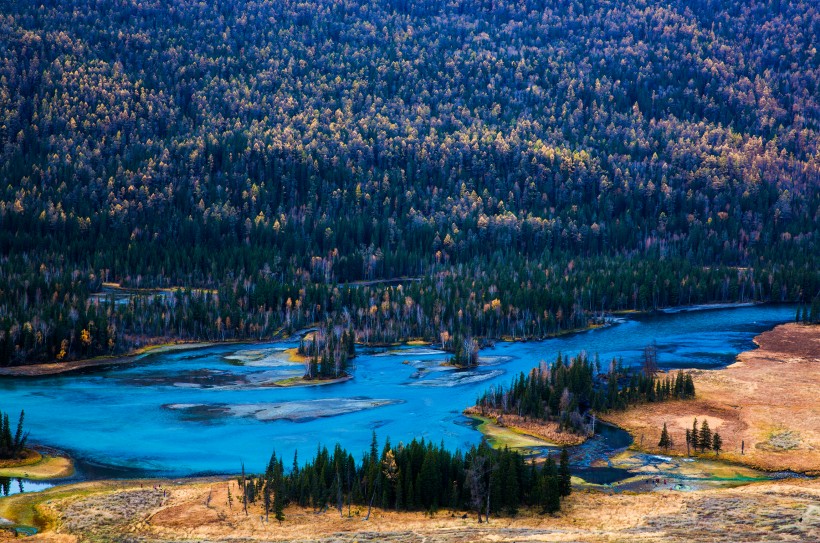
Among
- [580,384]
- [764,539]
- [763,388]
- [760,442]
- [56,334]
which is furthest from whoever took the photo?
[56,334]

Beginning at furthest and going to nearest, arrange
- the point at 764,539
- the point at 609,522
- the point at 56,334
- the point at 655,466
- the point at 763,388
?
the point at 56,334 < the point at 763,388 < the point at 655,466 < the point at 609,522 < the point at 764,539

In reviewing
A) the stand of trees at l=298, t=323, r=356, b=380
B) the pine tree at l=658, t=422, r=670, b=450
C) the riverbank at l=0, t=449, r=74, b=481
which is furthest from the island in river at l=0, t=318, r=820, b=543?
the stand of trees at l=298, t=323, r=356, b=380

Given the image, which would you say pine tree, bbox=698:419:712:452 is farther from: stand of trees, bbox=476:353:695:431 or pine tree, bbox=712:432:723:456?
stand of trees, bbox=476:353:695:431

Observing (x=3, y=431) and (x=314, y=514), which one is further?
(x=3, y=431)

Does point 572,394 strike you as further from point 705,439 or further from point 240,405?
point 240,405

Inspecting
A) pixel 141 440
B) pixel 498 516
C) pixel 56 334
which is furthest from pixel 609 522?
pixel 56 334

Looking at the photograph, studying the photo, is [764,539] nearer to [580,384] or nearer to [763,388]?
[580,384]

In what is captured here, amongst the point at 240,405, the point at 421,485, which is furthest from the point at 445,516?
the point at 240,405
